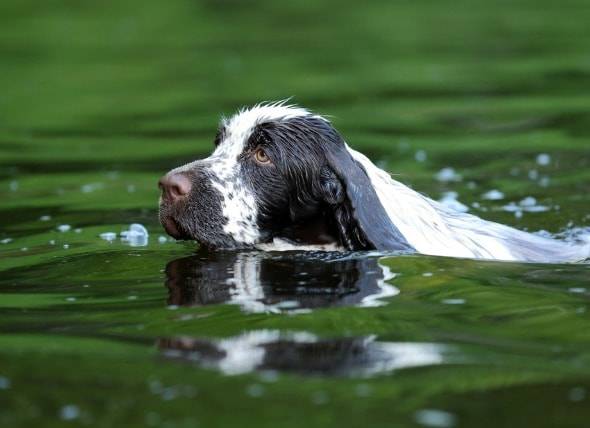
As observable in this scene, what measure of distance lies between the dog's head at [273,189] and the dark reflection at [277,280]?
16cm

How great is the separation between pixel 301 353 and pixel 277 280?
1.49 metres

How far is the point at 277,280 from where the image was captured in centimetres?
687

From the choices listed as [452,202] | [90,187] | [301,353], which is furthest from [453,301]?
[90,187]

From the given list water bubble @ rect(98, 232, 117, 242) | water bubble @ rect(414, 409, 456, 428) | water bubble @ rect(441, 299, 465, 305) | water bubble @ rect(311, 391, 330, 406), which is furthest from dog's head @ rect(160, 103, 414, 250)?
water bubble @ rect(414, 409, 456, 428)

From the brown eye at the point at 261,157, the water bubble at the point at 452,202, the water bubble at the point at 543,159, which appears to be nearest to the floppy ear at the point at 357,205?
the brown eye at the point at 261,157

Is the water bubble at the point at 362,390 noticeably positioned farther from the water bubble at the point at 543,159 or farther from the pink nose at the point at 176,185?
the water bubble at the point at 543,159

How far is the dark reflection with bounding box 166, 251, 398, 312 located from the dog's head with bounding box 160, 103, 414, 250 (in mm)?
160

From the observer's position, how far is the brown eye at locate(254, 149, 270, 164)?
7383 millimetres

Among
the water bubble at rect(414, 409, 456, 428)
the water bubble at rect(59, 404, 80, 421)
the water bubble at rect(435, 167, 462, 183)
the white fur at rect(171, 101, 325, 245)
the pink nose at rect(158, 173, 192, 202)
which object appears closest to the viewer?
the water bubble at rect(414, 409, 456, 428)

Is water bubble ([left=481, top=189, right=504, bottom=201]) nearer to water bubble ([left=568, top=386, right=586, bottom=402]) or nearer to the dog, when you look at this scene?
the dog

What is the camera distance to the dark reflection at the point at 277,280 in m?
6.40

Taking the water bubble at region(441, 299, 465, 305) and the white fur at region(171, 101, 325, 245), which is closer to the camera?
the water bubble at region(441, 299, 465, 305)

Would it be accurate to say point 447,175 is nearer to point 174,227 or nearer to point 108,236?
point 108,236

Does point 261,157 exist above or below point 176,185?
above
